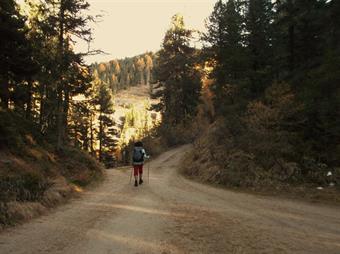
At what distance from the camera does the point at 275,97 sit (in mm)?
20234

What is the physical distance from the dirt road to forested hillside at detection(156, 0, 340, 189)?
4.40 m

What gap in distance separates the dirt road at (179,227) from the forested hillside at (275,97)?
14.4 feet

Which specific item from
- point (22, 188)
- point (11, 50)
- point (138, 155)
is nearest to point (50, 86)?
point (11, 50)

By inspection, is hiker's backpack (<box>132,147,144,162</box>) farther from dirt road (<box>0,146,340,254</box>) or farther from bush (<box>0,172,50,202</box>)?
bush (<box>0,172,50,202</box>)

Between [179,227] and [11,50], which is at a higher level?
[11,50]

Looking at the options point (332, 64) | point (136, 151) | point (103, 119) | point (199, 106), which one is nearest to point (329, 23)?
point (332, 64)

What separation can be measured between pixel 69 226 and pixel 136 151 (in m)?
9.38

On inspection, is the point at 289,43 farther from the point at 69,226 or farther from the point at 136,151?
the point at 69,226

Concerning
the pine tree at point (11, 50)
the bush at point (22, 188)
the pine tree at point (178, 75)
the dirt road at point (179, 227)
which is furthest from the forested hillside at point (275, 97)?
the pine tree at point (178, 75)

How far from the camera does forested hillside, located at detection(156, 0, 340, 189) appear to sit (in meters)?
17.4

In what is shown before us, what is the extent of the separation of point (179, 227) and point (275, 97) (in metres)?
13.2

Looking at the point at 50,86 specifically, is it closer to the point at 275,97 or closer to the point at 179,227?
the point at 275,97

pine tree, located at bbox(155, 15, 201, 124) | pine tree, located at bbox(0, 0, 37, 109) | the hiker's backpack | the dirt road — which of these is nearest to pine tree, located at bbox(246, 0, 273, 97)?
the hiker's backpack

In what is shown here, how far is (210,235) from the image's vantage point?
8320 mm
